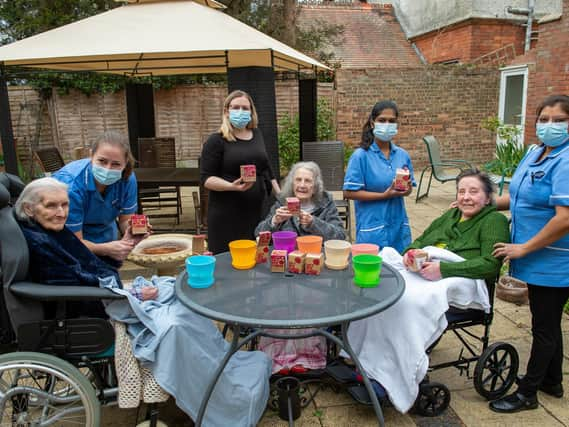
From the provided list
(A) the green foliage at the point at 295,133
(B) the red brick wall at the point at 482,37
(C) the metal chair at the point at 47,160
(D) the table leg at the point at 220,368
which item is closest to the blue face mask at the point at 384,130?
(D) the table leg at the point at 220,368

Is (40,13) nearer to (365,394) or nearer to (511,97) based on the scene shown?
(511,97)

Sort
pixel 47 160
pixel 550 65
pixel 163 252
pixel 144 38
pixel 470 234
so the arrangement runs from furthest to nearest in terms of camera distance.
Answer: pixel 550 65 → pixel 47 160 → pixel 144 38 → pixel 163 252 → pixel 470 234

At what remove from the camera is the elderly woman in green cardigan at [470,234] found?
236 centimetres

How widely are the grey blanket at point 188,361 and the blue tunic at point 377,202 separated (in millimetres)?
1236

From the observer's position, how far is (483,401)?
2619 mm

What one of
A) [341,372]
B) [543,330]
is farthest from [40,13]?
[543,330]

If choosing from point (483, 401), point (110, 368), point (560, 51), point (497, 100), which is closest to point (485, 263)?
point (483, 401)

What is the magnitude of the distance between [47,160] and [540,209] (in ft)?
19.3

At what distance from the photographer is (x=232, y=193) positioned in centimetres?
339

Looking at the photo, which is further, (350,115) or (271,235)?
(350,115)

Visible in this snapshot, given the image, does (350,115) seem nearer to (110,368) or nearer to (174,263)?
(174,263)

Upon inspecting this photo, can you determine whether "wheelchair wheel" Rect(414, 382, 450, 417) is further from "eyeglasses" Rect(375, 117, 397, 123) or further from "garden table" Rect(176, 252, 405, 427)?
"eyeglasses" Rect(375, 117, 397, 123)

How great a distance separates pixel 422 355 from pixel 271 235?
95 cm

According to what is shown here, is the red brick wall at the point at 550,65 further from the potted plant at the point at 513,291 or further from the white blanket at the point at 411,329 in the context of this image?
the white blanket at the point at 411,329
